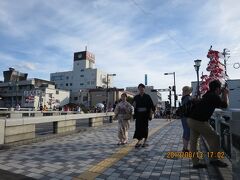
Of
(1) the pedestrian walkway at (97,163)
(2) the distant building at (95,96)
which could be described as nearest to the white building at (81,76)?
(2) the distant building at (95,96)

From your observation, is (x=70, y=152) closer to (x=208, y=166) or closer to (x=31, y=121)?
(x=31, y=121)

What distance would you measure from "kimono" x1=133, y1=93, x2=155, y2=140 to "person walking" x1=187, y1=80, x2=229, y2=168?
8.86 feet

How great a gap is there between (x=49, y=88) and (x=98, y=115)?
210 ft

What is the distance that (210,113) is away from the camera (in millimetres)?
5258

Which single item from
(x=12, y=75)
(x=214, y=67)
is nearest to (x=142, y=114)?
(x=214, y=67)

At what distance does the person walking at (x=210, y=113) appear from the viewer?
5.07 metres

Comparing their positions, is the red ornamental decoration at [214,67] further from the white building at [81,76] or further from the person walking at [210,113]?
the white building at [81,76]

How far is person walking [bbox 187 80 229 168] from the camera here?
200 inches

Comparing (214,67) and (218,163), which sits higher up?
(214,67)

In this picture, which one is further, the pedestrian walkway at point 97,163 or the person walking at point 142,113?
the person walking at point 142,113

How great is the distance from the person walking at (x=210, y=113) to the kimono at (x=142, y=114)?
2701 millimetres

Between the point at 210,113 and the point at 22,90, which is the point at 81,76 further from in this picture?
the point at 210,113

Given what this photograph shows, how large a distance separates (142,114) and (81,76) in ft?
305

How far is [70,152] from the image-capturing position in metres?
7.40
